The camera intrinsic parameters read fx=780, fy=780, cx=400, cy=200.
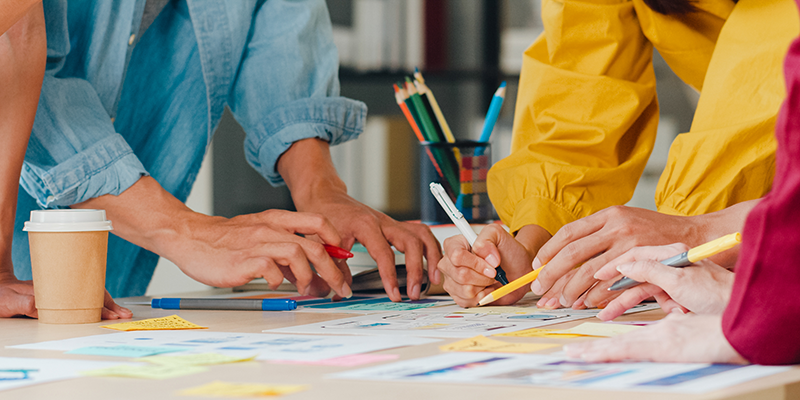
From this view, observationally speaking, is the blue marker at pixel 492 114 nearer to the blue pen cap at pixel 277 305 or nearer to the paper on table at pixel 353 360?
the blue pen cap at pixel 277 305

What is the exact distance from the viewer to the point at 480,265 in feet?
3.16

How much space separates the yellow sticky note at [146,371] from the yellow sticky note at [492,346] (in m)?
0.19

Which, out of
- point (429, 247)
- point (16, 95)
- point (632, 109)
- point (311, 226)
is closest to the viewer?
point (16, 95)

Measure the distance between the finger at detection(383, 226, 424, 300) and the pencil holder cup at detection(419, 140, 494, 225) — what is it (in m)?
0.38

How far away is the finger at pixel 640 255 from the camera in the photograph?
30.5 inches

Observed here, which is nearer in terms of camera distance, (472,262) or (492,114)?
(472,262)

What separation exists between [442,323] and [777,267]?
13.8 inches

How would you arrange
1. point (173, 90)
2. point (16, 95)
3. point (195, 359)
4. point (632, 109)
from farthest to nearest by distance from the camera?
point (173, 90)
point (632, 109)
point (16, 95)
point (195, 359)

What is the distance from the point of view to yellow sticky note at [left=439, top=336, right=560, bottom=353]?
23.2 inches

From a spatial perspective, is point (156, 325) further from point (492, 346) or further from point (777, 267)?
point (777, 267)

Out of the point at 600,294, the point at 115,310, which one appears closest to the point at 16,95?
the point at 115,310

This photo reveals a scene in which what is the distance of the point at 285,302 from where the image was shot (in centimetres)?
94

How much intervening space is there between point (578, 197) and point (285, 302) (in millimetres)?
497

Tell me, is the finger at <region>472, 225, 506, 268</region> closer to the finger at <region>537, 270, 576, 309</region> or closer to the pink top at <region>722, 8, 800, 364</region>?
the finger at <region>537, 270, 576, 309</region>
